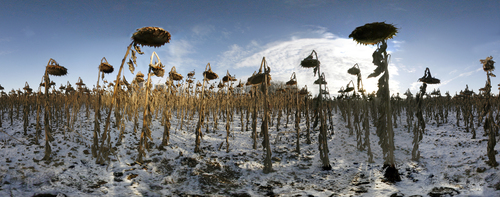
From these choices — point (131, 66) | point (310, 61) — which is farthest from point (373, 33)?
point (131, 66)

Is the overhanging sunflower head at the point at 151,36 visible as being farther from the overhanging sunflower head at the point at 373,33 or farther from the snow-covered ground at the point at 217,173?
the overhanging sunflower head at the point at 373,33

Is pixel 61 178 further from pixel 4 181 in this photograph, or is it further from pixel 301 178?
pixel 301 178

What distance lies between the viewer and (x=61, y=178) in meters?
4.73

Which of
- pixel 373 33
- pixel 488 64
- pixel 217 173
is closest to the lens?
pixel 373 33

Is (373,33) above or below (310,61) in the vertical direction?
above

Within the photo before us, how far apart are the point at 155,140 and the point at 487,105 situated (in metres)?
11.3

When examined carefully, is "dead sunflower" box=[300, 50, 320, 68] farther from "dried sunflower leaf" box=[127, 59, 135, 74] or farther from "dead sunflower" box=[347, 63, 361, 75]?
"dried sunflower leaf" box=[127, 59, 135, 74]

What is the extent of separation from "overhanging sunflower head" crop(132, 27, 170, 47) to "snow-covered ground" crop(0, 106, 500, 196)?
101 inches

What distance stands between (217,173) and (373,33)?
19.3 ft

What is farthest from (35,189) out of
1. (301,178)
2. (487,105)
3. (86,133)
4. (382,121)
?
(487,105)

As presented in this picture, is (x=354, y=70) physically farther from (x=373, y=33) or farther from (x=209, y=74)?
(x=209, y=74)

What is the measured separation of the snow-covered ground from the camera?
181 inches

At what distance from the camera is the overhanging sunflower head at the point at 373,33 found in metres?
4.90

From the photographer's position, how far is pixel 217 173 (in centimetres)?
627
